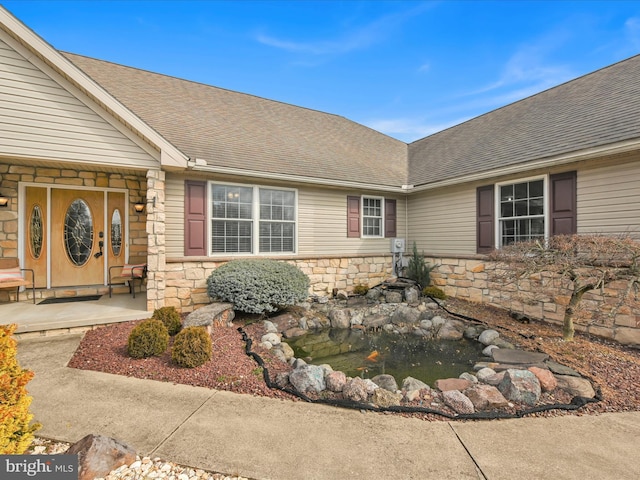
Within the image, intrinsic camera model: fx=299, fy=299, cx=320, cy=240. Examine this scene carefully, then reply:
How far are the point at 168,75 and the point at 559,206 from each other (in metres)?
11.8

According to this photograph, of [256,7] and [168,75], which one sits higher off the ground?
[256,7]

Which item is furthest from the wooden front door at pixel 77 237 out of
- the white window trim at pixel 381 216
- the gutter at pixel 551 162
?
the gutter at pixel 551 162

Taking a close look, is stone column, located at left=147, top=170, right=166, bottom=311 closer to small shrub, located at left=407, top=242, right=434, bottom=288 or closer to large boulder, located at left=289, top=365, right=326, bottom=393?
large boulder, located at left=289, top=365, right=326, bottom=393

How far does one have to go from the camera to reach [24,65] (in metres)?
5.20

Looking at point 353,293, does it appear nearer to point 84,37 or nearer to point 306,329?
point 306,329

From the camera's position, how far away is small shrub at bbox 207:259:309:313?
6.30 metres

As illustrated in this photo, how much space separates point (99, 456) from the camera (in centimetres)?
220

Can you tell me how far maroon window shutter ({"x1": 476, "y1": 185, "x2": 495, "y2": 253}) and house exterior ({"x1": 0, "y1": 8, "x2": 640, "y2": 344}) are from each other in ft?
0.17

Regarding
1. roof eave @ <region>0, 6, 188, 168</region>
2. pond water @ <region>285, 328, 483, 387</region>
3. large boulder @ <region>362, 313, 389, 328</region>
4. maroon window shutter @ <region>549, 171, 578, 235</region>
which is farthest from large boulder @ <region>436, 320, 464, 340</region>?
roof eave @ <region>0, 6, 188, 168</region>

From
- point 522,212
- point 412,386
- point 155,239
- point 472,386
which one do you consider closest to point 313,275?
point 155,239

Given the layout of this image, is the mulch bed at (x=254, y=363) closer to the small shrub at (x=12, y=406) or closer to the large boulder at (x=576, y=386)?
the large boulder at (x=576, y=386)

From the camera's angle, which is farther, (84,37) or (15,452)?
(84,37)

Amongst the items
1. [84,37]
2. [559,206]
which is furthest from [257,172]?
[84,37]

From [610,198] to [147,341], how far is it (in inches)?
341
